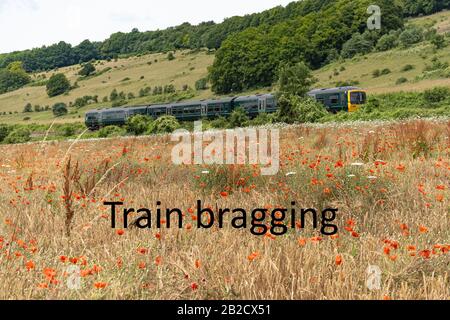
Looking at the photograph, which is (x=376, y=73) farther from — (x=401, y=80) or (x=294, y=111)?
(x=294, y=111)

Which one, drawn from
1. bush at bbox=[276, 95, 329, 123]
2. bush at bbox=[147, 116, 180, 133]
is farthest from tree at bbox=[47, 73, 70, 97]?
bush at bbox=[276, 95, 329, 123]

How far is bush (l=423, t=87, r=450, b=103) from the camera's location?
116ft

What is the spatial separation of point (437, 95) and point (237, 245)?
35.9 meters

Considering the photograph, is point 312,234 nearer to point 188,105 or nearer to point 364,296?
point 364,296

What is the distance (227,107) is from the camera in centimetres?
4303

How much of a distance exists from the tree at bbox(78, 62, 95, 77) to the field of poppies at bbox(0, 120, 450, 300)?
115 m

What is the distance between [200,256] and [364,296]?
1.15 meters

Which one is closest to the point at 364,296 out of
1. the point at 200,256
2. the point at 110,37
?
the point at 200,256

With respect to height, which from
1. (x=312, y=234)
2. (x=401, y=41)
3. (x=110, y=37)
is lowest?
(x=312, y=234)

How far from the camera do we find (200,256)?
332 cm

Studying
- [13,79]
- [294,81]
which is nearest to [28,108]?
[13,79]

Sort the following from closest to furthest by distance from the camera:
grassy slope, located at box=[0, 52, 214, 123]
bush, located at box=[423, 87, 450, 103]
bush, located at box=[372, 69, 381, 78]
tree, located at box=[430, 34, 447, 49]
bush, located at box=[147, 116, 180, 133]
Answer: bush, located at box=[147, 116, 180, 133], bush, located at box=[423, 87, 450, 103], bush, located at box=[372, 69, 381, 78], tree, located at box=[430, 34, 447, 49], grassy slope, located at box=[0, 52, 214, 123]

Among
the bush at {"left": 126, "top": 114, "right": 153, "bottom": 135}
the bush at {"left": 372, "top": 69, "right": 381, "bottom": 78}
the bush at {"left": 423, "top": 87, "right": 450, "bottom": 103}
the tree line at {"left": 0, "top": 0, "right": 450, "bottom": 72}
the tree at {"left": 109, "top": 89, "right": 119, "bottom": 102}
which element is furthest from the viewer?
the tree line at {"left": 0, "top": 0, "right": 450, "bottom": 72}

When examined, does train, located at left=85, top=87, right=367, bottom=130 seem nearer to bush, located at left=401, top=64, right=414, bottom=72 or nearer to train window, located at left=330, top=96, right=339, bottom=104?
train window, located at left=330, top=96, right=339, bottom=104
